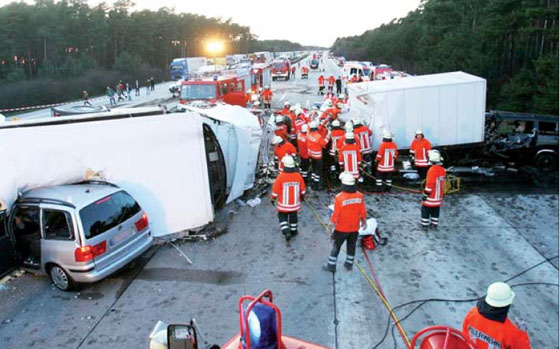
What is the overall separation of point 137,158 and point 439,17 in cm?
4137

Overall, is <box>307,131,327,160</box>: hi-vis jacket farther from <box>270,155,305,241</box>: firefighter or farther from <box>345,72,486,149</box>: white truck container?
<box>270,155,305,241</box>: firefighter

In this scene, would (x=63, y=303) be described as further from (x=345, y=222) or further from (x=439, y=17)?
(x=439, y=17)

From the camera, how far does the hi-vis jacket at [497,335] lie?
3.45 meters

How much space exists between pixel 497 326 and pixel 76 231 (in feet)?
16.9

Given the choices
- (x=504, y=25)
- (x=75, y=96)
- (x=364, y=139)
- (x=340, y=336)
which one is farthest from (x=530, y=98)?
(x=75, y=96)

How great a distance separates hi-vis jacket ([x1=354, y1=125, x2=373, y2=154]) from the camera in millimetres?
11430

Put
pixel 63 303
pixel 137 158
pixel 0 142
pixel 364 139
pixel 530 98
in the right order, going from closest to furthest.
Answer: pixel 63 303 < pixel 0 142 < pixel 137 158 < pixel 364 139 < pixel 530 98

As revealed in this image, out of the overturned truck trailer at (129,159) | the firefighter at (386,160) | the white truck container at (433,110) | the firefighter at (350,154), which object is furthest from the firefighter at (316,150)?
the overturned truck trailer at (129,159)

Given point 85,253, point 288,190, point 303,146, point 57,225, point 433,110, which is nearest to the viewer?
point 85,253

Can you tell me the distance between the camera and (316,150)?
10.8 metres

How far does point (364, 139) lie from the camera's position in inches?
454

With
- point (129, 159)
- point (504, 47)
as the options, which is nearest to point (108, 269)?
point (129, 159)

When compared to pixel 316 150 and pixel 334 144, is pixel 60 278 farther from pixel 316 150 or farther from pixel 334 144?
pixel 334 144

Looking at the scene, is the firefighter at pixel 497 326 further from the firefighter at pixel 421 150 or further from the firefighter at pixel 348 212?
the firefighter at pixel 421 150
